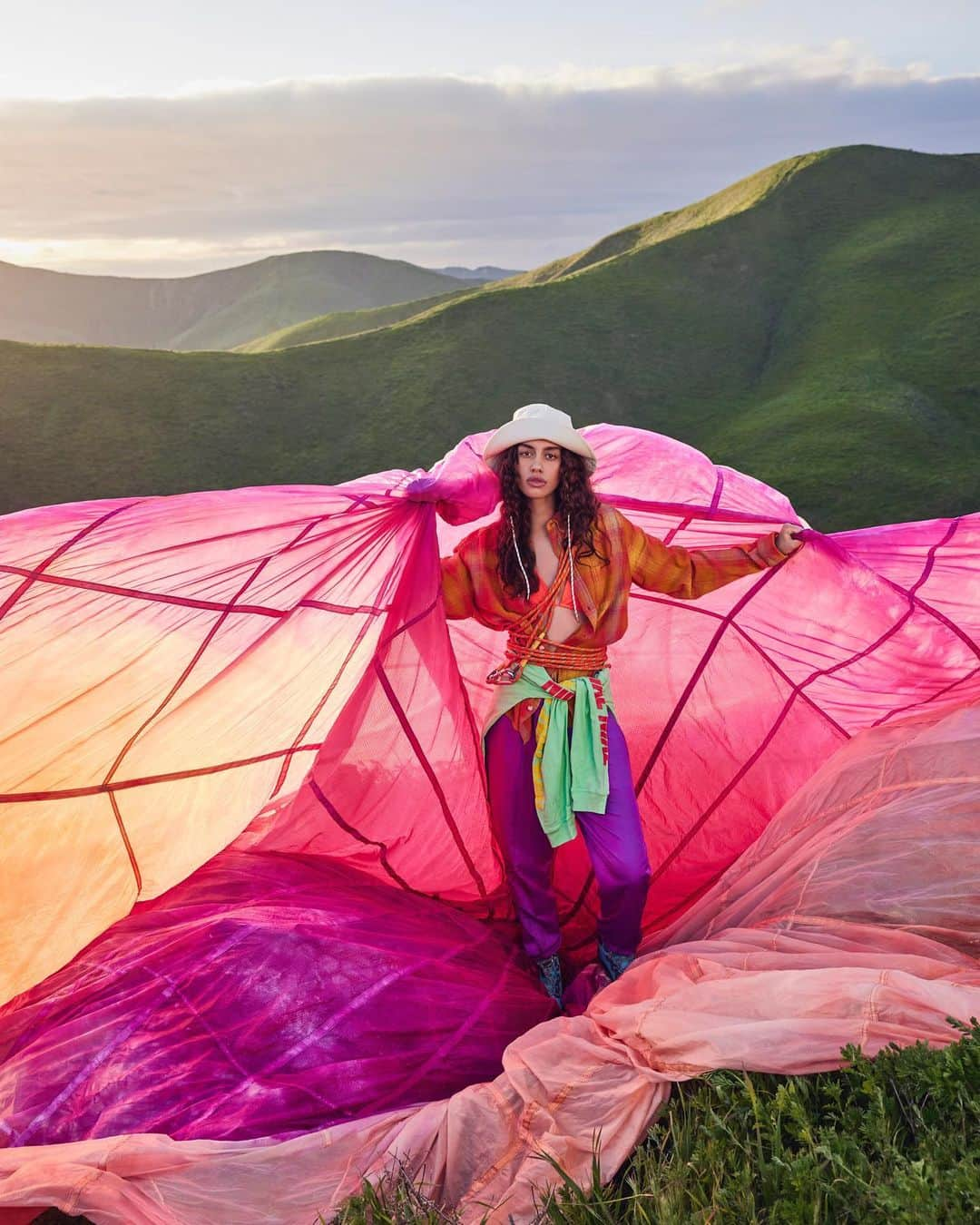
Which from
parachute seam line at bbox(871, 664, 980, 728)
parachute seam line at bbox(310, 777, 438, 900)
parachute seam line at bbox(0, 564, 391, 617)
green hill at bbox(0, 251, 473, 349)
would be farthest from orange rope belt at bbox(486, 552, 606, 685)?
green hill at bbox(0, 251, 473, 349)

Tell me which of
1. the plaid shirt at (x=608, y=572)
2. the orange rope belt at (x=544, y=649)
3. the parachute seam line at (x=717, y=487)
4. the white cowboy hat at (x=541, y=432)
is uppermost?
the white cowboy hat at (x=541, y=432)

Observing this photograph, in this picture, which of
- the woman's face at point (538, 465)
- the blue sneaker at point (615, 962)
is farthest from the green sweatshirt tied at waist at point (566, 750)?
the woman's face at point (538, 465)

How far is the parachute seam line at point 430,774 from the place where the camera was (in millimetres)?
3988

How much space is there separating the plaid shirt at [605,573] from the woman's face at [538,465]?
5.1 inches

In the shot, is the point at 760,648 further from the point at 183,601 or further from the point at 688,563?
the point at 183,601

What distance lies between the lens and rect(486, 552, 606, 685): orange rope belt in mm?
3535

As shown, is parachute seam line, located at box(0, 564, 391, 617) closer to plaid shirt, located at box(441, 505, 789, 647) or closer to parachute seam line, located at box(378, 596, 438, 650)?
parachute seam line, located at box(378, 596, 438, 650)

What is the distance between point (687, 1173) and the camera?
259 centimetres

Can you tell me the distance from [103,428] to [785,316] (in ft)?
81.2

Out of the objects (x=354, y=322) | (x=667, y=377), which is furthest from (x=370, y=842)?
(x=354, y=322)

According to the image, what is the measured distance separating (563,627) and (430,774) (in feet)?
3.34

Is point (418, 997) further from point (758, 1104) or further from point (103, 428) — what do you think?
point (103, 428)

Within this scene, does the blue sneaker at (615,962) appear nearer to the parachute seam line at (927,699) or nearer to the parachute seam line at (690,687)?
the parachute seam line at (690,687)

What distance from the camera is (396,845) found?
14.0 feet
